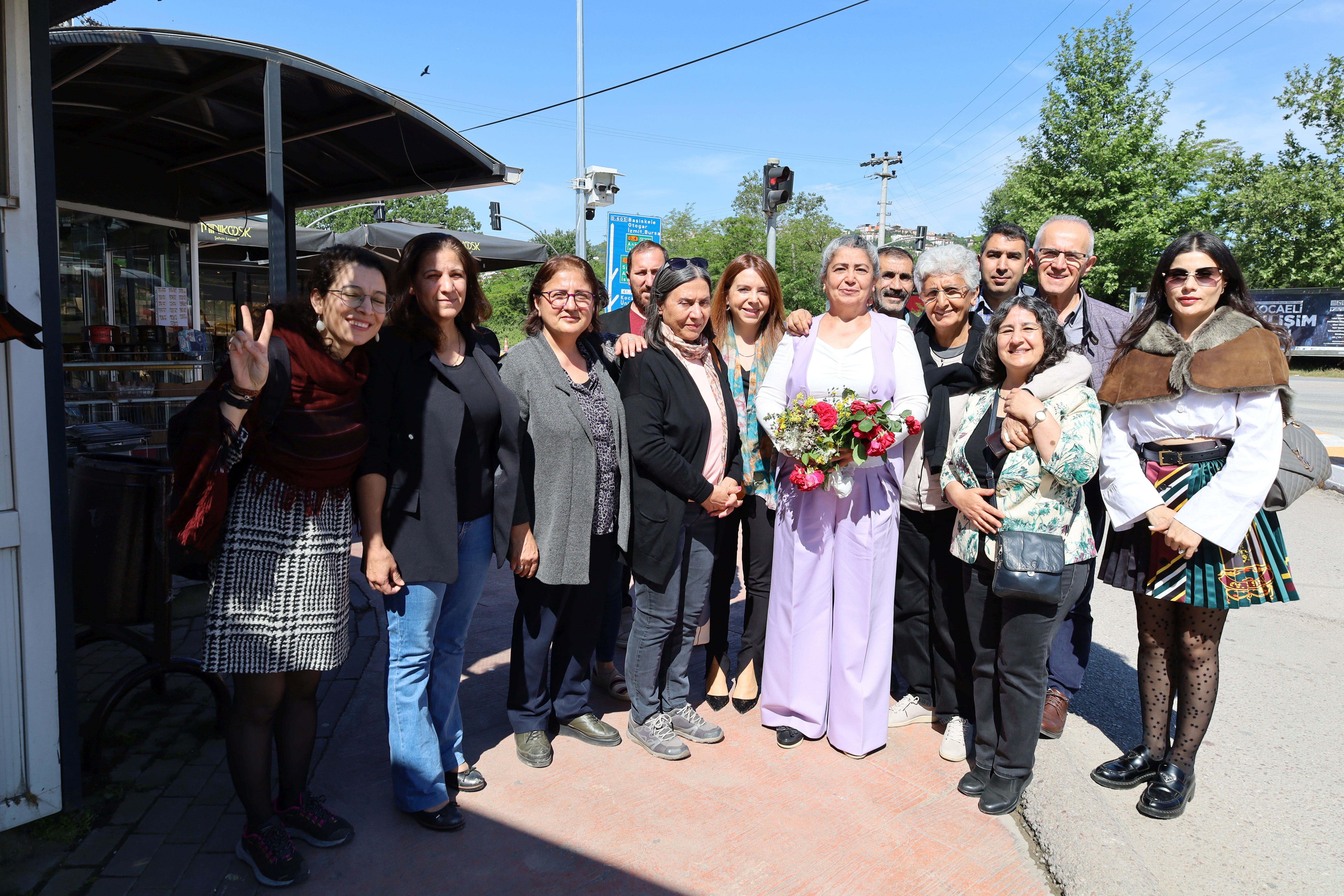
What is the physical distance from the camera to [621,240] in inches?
409

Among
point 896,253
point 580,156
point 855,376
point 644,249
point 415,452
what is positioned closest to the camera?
point 415,452

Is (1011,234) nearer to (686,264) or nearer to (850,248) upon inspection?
(850,248)

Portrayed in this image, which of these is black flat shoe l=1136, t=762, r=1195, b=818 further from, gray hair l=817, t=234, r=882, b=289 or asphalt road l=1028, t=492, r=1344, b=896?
gray hair l=817, t=234, r=882, b=289

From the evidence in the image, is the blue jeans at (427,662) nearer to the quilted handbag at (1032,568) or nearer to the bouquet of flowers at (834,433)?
the bouquet of flowers at (834,433)

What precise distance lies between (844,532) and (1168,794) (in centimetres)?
159

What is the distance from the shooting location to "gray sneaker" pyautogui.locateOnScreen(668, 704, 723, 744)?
385cm

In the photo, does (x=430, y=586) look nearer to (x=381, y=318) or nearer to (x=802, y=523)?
(x=381, y=318)

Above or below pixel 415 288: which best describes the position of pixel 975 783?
below

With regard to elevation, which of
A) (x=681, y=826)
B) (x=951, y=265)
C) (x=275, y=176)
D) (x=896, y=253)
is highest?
(x=275, y=176)

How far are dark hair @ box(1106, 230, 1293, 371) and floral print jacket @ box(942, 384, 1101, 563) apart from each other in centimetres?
37

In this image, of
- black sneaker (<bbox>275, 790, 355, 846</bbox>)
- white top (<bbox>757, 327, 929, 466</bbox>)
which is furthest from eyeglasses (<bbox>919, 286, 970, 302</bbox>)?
black sneaker (<bbox>275, 790, 355, 846</bbox>)

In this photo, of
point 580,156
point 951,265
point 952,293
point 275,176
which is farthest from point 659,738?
point 580,156

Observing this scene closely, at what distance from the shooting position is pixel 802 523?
3.79 metres

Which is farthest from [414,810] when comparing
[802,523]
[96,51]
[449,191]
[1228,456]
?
[449,191]
